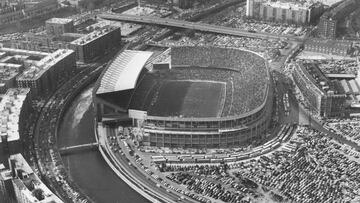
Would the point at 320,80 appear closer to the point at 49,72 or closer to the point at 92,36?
the point at 49,72

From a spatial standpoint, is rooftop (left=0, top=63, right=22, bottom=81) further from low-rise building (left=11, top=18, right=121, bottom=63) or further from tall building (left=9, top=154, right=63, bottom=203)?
tall building (left=9, top=154, right=63, bottom=203)

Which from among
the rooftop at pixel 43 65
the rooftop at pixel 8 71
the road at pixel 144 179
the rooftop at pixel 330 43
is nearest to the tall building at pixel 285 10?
the rooftop at pixel 330 43

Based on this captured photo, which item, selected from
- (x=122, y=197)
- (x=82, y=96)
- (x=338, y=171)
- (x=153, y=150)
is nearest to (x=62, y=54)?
(x=82, y=96)

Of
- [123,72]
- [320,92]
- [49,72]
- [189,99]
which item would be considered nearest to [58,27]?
[49,72]

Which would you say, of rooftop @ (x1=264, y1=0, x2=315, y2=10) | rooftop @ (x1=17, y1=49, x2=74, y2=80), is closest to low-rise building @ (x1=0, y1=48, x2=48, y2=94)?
rooftop @ (x1=17, y1=49, x2=74, y2=80)

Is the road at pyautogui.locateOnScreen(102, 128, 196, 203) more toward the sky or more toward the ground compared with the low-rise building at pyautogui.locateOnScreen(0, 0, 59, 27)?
more toward the ground

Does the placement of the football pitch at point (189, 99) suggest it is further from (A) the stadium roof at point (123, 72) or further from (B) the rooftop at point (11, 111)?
(B) the rooftop at point (11, 111)

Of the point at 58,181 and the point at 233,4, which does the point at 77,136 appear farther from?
the point at 233,4
